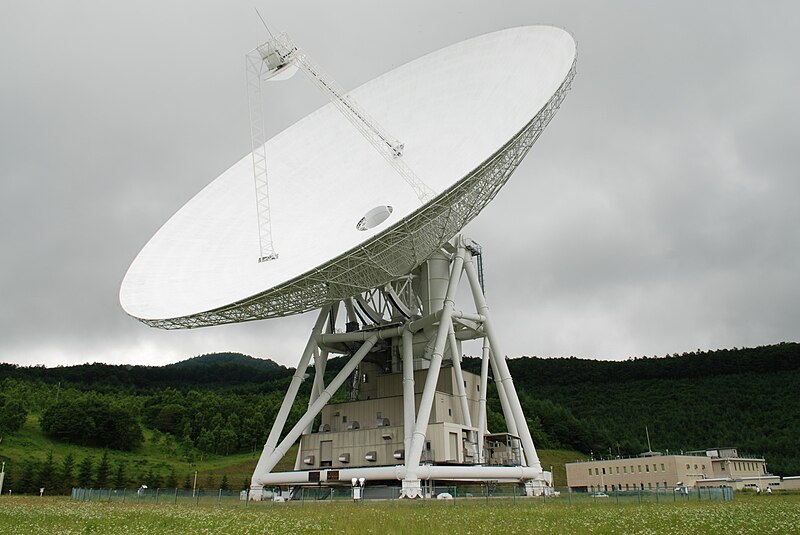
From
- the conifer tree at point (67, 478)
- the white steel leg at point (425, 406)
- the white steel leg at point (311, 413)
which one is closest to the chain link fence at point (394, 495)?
the white steel leg at point (425, 406)

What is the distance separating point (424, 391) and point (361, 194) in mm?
10149

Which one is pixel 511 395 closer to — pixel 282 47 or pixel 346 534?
pixel 282 47

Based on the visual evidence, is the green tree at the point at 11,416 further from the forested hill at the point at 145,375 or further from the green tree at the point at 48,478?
the forested hill at the point at 145,375

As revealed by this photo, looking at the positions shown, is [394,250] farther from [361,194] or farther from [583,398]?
[583,398]

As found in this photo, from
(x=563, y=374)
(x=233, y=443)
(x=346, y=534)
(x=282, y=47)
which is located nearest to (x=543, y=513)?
(x=346, y=534)

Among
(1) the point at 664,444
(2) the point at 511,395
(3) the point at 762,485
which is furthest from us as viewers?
(1) the point at 664,444

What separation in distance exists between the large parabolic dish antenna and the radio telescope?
0.10m

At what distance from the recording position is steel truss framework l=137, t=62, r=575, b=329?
2844 centimetres

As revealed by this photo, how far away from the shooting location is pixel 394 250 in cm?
3048

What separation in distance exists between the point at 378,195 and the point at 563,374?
118 m

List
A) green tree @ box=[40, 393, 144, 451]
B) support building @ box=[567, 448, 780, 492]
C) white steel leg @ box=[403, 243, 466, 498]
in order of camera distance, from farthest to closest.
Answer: green tree @ box=[40, 393, 144, 451] → support building @ box=[567, 448, 780, 492] → white steel leg @ box=[403, 243, 466, 498]

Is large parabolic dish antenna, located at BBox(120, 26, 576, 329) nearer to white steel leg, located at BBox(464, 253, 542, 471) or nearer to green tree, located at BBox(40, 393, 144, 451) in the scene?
white steel leg, located at BBox(464, 253, 542, 471)

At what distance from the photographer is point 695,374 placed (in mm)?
140625

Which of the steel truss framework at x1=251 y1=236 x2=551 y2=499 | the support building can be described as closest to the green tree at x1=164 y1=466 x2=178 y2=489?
the steel truss framework at x1=251 y1=236 x2=551 y2=499
